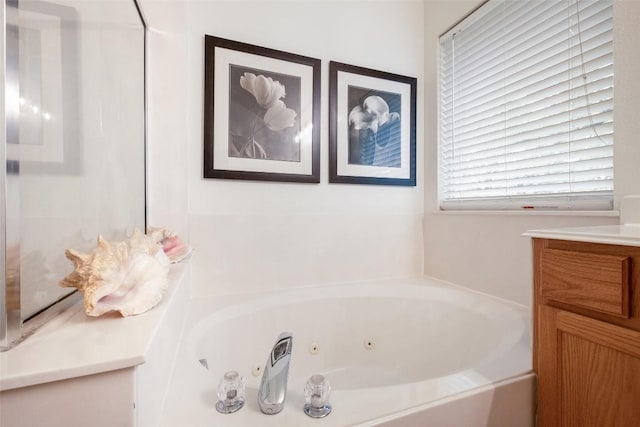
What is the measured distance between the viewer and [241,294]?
146 cm

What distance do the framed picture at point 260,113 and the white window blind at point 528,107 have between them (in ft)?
2.59

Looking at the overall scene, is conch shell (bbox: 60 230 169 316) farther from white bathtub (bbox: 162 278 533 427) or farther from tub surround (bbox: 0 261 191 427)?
white bathtub (bbox: 162 278 533 427)

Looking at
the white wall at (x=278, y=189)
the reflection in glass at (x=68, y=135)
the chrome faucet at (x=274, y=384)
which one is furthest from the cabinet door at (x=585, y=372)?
the reflection in glass at (x=68, y=135)

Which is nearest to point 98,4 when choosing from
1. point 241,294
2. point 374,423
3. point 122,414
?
point 122,414

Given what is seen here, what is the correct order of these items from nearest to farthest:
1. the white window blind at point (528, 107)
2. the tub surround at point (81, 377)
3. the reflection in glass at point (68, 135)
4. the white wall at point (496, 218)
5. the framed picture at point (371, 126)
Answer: the tub surround at point (81, 377)
the reflection in glass at point (68, 135)
the white wall at point (496, 218)
the white window blind at point (528, 107)
the framed picture at point (371, 126)

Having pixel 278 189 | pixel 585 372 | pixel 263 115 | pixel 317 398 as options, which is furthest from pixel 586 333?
pixel 263 115

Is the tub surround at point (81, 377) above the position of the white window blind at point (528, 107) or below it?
below

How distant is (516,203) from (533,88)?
493mm

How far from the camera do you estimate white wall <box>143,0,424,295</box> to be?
1.38m

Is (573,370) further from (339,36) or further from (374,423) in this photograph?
(339,36)

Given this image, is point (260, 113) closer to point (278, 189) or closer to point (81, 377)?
point (278, 189)

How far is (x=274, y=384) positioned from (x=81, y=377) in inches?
13.3

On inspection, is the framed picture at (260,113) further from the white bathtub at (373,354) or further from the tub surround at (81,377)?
the tub surround at (81,377)

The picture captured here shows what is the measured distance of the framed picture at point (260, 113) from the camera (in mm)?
1424
